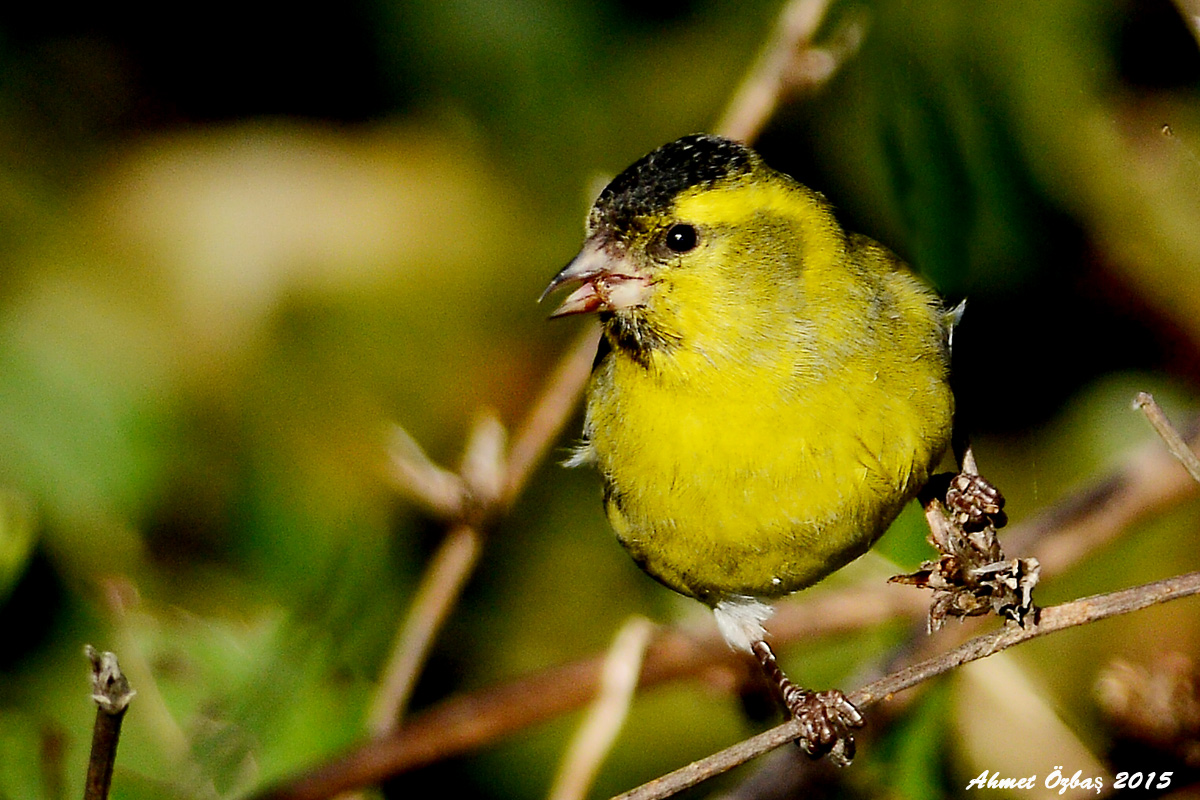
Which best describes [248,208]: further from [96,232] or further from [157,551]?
[157,551]

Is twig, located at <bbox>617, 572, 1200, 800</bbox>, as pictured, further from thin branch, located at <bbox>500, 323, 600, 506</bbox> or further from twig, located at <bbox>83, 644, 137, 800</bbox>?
thin branch, located at <bbox>500, 323, 600, 506</bbox>

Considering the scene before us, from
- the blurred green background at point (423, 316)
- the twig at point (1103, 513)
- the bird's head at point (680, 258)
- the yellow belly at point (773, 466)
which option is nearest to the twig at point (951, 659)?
the yellow belly at point (773, 466)

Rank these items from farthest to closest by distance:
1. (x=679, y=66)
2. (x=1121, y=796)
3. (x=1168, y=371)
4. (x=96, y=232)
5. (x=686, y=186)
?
1. (x=96, y=232)
2. (x=679, y=66)
3. (x=1168, y=371)
4. (x=1121, y=796)
5. (x=686, y=186)

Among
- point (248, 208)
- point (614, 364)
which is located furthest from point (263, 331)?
point (614, 364)

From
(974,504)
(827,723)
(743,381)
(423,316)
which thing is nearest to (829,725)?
(827,723)

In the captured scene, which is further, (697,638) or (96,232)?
(96,232)

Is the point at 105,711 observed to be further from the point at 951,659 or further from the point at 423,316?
the point at 423,316

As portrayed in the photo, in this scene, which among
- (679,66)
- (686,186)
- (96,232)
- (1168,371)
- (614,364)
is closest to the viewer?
(686,186)
